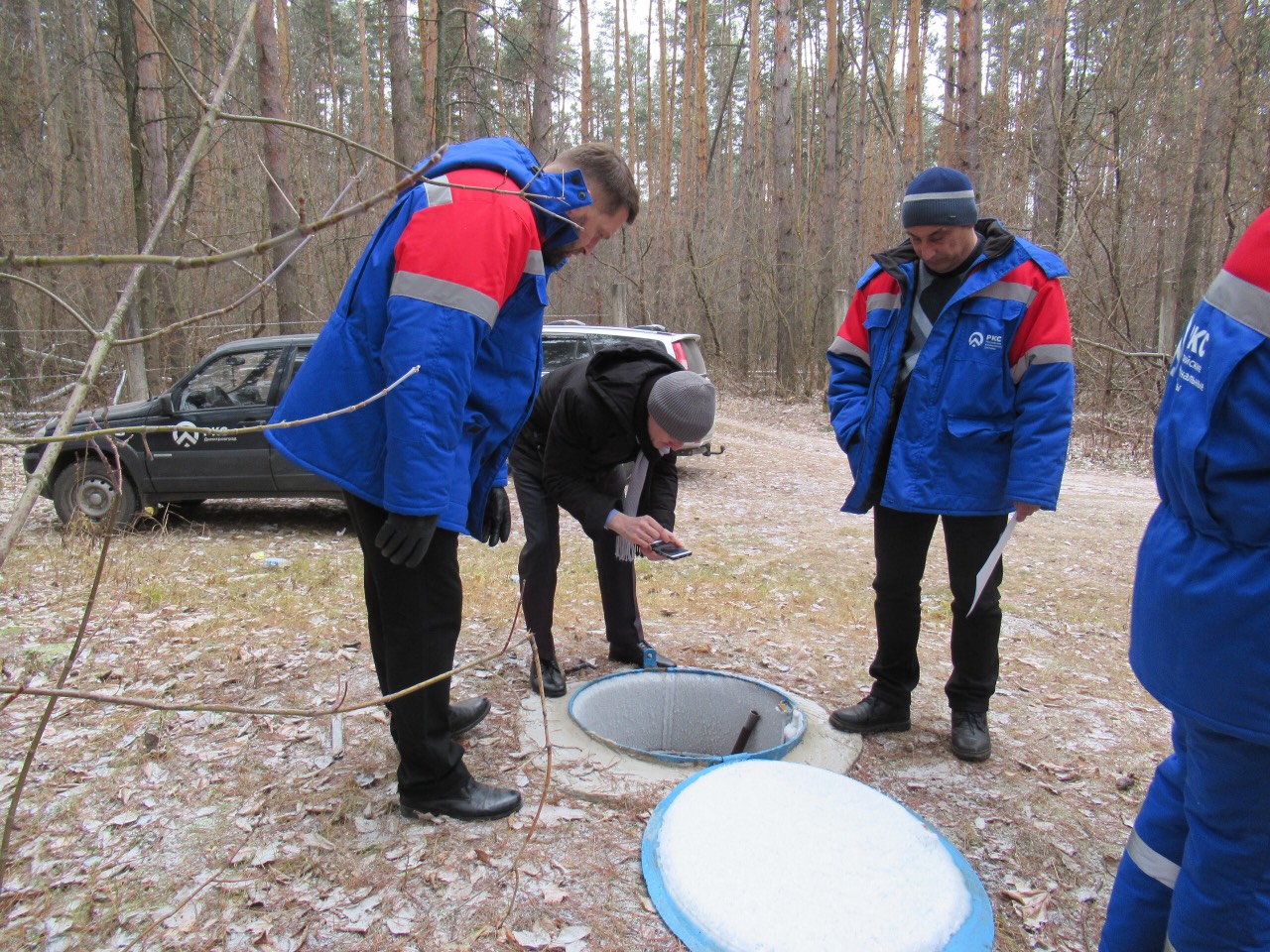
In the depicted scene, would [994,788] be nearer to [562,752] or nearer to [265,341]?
[562,752]

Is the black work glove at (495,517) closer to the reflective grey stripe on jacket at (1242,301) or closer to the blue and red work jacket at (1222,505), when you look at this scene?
the blue and red work jacket at (1222,505)

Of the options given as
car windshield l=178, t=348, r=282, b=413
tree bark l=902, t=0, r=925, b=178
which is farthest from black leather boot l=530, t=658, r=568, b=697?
tree bark l=902, t=0, r=925, b=178

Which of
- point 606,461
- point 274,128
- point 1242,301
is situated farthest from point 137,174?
point 1242,301

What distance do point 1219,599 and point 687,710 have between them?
102 inches

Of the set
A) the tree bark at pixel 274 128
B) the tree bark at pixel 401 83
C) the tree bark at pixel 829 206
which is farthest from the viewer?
the tree bark at pixel 829 206

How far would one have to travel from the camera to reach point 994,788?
2936 millimetres

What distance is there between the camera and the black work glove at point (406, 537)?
2156 mm

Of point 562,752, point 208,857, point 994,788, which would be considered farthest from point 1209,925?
point 208,857

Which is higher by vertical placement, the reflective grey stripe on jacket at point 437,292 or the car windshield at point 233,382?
the reflective grey stripe on jacket at point 437,292

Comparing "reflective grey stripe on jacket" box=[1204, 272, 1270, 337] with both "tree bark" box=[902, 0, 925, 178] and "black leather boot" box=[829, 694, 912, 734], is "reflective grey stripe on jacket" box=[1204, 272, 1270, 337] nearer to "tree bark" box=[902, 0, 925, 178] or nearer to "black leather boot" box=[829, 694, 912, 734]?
"black leather boot" box=[829, 694, 912, 734]

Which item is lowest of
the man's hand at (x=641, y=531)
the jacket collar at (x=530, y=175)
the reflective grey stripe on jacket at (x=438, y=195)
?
the man's hand at (x=641, y=531)

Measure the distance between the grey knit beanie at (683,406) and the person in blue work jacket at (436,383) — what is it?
62cm

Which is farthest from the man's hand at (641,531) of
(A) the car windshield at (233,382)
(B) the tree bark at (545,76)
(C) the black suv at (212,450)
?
(B) the tree bark at (545,76)

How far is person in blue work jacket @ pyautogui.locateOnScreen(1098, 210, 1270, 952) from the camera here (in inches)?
55.1
